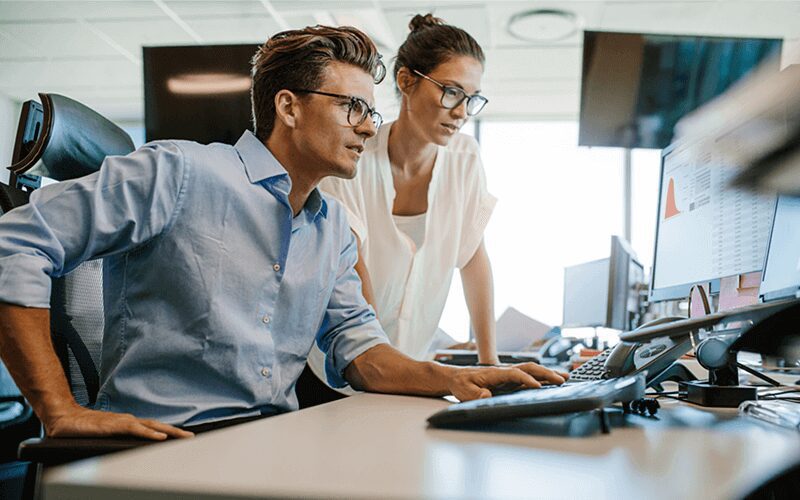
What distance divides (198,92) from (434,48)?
90 centimetres

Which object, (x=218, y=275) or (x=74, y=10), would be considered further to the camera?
(x=74, y=10)

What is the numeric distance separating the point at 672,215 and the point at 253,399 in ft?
2.99

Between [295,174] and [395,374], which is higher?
[295,174]

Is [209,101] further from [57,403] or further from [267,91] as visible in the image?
[57,403]

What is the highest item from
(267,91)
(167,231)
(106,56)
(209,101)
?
(106,56)

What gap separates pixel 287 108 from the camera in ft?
4.31

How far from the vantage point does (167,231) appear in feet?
3.47

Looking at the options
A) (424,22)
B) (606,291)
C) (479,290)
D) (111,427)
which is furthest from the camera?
(606,291)

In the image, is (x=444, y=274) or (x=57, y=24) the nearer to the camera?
(x=444, y=274)

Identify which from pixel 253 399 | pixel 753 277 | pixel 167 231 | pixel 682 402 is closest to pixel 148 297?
pixel 167 231

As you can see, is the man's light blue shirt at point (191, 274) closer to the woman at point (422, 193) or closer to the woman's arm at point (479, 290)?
the woman at point (422, 193)

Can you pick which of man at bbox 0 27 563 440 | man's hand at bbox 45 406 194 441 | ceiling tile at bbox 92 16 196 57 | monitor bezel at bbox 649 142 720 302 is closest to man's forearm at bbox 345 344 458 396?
man at bbox 0 27 563 440

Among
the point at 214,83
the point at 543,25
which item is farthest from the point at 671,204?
the point at 543,25

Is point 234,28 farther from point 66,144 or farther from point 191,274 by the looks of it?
point 191,274
